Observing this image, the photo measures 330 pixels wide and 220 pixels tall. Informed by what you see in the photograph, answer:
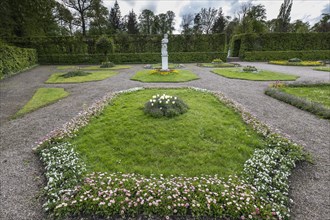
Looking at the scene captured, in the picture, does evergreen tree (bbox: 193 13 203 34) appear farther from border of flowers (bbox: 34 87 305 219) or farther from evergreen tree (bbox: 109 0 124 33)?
border of flowers (bbox: 34 87 305 219)

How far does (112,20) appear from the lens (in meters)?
48.5

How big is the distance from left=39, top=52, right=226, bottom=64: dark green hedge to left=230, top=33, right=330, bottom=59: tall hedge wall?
551cm

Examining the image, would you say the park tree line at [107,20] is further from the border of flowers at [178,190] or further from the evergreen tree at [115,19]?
the border of flowers at [178,190]

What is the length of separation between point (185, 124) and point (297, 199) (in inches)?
127

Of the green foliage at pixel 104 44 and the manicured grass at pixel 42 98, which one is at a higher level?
the green foliage at pixel 104 44

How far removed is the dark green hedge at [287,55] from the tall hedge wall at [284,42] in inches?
63.0

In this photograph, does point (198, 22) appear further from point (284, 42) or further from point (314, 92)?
point (314, 92)

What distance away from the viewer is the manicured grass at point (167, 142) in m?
4.25

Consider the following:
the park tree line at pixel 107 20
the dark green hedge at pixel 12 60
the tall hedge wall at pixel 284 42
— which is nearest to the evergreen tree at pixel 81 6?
the park tree line at pixel 107 20

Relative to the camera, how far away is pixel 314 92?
10.5 m

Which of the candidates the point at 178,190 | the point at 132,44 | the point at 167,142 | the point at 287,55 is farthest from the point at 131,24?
the point at 178,190

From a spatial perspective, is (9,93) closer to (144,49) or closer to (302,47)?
(144,49)

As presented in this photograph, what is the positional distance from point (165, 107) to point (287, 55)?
29.6 m

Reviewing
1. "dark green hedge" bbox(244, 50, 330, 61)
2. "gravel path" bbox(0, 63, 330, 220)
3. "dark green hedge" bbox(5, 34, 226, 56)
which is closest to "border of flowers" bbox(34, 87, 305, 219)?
"gravel path" bbox(0, 63, 330, 220)
